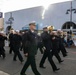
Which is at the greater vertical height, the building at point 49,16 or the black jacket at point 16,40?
the building at point 49,16

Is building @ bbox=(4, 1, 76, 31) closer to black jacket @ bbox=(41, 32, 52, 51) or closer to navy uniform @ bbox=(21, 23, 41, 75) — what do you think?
black jacket @ bbox=(41, 32, 52, 51)

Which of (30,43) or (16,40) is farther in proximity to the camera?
(16,40)

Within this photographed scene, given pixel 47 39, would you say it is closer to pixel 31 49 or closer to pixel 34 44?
pixel 34 44

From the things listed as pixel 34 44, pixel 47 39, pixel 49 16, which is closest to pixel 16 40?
pixel 47 39

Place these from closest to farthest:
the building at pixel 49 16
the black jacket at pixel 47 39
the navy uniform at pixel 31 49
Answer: the navy uniform at pixel 31 49, the black jacket at pixel 47 39, the building at pixel 49 16

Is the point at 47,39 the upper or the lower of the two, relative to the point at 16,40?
upper

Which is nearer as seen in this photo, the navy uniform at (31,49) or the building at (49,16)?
the navy uniform at (31,49)

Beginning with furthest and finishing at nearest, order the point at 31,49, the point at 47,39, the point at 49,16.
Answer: the point at 49,16, the point at 47,39, the point at 31,49

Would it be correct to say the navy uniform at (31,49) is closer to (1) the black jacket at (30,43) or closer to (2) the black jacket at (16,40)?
(1) the black jacket at (30,43)

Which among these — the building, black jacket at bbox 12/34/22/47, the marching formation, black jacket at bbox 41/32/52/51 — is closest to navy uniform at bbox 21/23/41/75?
the marching formation

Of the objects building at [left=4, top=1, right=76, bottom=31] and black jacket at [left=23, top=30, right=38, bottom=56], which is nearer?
black jacket at [left=23, top=30, right=38, bottom=56]

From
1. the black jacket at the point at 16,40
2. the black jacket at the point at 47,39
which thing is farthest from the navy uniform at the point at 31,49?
the black jacket at the point at 16,40

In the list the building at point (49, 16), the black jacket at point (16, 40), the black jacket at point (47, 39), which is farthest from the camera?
the building at point (49, 16)

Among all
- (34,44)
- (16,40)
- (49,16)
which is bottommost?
(16,40)
